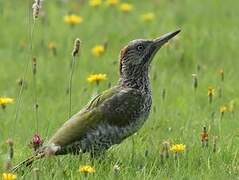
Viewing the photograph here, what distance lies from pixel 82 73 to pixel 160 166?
3.71m

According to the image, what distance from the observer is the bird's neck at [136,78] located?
286 inches

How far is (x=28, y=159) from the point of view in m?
6.82

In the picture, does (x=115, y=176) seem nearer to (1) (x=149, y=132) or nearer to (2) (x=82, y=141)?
(2) (x=82, y=141)

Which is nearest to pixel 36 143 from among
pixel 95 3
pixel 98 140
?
pixel 98 140

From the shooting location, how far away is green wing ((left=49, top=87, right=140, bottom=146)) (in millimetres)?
6902

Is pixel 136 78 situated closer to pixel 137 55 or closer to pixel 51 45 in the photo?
pixel 137 55

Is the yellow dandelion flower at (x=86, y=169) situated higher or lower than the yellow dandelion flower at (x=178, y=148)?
lower

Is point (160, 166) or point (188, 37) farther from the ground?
point (188, 37)

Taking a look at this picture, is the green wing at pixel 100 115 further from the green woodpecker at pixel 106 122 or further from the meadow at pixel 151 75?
the meadow at pixel 151 75

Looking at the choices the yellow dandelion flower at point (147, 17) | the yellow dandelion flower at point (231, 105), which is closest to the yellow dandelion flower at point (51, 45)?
the yellow dandelion flower at point (147, 17)

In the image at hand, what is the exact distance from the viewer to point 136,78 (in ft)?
24.0

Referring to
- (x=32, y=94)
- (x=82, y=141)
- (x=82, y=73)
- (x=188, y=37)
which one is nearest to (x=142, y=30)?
(x=188, y=37)

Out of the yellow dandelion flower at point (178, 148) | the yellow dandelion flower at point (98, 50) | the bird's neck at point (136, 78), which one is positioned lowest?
the yellow dandelion flower at point (178, 148)

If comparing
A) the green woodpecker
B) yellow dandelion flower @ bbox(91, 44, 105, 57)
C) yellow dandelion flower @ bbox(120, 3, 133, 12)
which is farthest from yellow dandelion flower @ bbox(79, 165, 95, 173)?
yellow dandelion flower @ bbox(120, 3, 133, 12)
